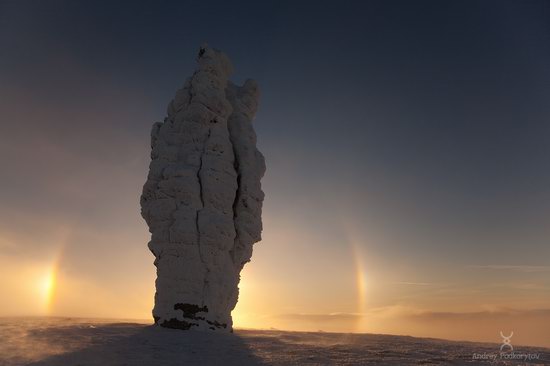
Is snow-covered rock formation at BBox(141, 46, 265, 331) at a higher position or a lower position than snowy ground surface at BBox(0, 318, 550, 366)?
higher

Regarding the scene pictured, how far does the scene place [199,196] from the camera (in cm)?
1831

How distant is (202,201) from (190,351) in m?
7.82

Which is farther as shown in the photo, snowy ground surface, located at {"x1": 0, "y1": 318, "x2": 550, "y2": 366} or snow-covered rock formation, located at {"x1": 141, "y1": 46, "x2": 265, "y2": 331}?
snow-covered rock formation, located at {"x1": 141, "y1": 46, "x2": 265, "y2": 331}

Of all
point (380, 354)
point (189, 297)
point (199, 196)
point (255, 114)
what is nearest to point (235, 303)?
point (189, 297)

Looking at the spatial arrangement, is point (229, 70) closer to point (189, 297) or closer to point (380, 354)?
point (189, 297)

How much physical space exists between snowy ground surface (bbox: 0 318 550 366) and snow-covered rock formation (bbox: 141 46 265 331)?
9.57 feet

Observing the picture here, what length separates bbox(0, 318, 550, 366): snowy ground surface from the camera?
381 inches

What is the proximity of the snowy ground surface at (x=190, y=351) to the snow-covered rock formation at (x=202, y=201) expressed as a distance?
2.92 metres

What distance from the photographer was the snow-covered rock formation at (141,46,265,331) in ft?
56.7

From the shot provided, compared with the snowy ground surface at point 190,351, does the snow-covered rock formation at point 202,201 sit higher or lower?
higher

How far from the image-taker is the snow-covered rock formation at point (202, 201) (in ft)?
56.7

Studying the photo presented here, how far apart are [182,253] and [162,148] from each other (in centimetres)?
517

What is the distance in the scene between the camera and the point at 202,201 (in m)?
18.4

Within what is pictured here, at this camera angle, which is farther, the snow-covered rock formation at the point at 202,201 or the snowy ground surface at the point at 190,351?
the snow-covered rock formation at the point at 202,201
